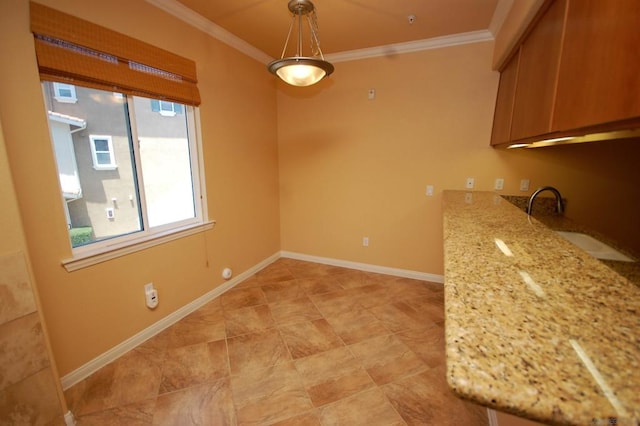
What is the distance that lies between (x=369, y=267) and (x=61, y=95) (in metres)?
3.29

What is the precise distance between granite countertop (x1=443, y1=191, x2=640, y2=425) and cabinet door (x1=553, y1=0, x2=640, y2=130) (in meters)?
0.55

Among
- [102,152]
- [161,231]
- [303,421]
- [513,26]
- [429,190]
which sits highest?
[513,26]

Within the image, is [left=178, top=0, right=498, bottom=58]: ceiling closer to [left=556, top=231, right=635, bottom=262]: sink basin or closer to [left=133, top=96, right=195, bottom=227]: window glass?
[left=133, top=96, right=195, bottom=227]: window glass

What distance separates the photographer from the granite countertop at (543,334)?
0.46 metres

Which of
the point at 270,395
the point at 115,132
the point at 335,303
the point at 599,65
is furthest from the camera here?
the point at 335,303

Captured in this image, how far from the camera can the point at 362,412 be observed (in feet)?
5.15

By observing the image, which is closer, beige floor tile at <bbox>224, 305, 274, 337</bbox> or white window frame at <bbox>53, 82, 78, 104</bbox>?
white window frame at <bbox>53, 82, 78, 104</bbox>

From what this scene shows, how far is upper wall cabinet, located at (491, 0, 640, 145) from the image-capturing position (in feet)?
2.81

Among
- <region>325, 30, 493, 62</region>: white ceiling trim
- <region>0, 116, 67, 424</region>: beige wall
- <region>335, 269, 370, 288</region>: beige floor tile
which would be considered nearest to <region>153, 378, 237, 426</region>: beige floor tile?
<region>0, 116, 67, 424</region>: beige wall

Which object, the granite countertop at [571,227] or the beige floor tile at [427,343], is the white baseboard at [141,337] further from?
the granite countertop at [571,227]

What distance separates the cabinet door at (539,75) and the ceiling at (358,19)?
0.70 metres

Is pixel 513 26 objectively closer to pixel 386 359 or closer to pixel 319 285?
pixel 386 359

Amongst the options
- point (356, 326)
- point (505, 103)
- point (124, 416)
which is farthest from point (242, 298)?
point (505, 103)

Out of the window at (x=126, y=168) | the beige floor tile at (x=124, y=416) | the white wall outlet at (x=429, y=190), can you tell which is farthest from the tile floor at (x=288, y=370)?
the white wall outlet at (x=429, y=190)
